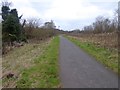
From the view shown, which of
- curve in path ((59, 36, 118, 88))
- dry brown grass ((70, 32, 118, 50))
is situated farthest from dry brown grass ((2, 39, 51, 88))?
dry brown grass ((70, 32, 118, 50))

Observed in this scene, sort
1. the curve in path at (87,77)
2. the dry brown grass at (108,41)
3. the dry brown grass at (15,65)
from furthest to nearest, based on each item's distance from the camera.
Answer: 1. the dry brown grass at (108,41)
2. the dry brown grass at (15,65)
3. the curve in path at (87,77)

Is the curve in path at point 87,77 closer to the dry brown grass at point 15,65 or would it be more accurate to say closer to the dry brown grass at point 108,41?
the dry brown grass at point 15,65

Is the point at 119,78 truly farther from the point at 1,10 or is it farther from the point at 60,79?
the point at 1,10

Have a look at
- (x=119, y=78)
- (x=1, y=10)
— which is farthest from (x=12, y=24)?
(x=119, y=78)

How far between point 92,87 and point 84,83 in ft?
2.47

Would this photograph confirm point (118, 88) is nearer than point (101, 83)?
Yes

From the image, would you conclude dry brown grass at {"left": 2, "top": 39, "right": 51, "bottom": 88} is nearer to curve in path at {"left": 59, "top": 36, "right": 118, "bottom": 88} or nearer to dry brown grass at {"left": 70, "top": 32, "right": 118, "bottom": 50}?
curve in path at {"left": 59, "top": 36, "right": 118, "bottom": 88}

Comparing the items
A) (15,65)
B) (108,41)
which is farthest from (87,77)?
(108,41)

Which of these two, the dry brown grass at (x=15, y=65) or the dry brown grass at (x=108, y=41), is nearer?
the dry brown grass at (x=15, y=65)

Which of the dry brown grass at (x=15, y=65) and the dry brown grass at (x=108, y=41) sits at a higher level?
the dry brown grass at (x=108, y=41)

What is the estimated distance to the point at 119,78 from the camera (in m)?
11.7

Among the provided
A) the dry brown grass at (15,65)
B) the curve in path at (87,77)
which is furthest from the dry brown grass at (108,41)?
the curve in path at (87,77)

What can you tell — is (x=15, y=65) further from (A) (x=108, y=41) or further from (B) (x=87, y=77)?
(A) (x=108, y=41)

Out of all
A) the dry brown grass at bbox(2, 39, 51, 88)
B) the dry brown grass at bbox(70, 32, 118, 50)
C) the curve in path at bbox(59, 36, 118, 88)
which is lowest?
the dry brown grass at bbox(2, 39, 51, 88)
